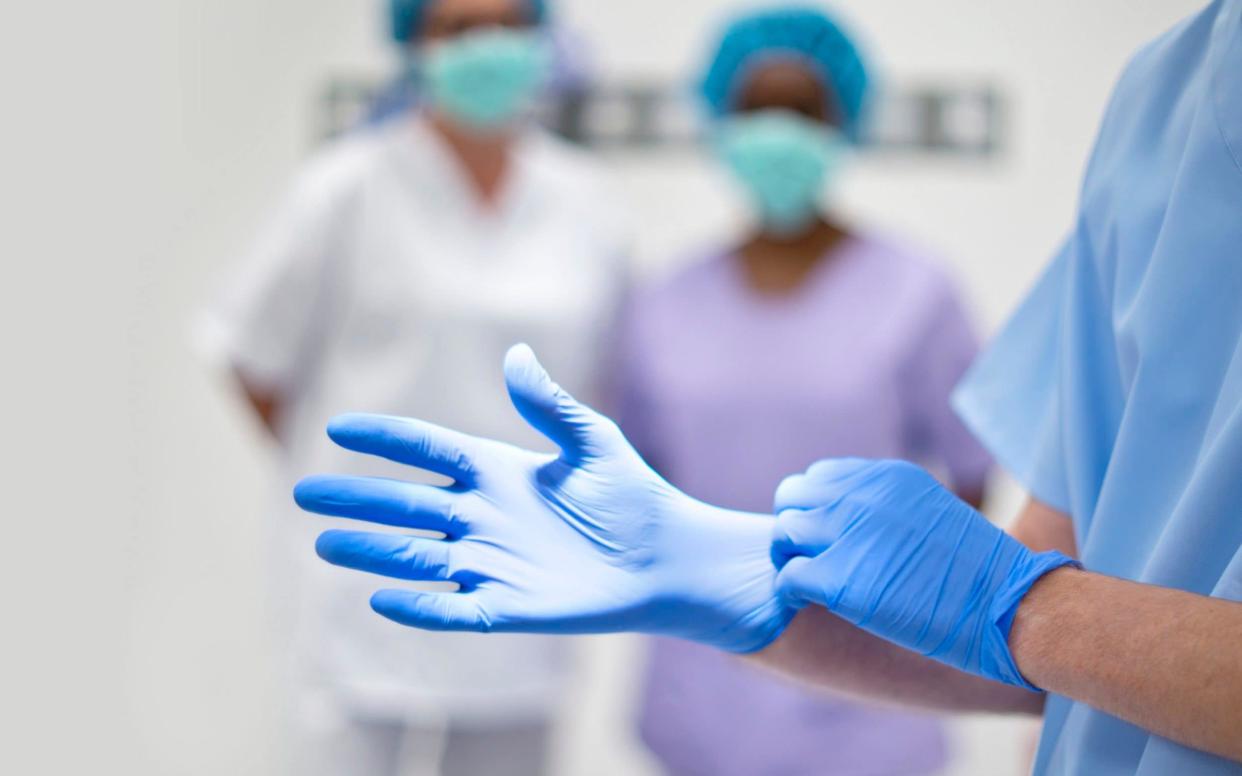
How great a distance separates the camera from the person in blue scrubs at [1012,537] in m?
0.68

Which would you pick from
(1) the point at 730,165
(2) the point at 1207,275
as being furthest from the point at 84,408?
(2) the point at 1207,275

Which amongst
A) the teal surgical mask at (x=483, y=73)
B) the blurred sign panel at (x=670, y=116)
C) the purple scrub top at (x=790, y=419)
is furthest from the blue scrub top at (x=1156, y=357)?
the blurred sign panel at (x=670, y=116)

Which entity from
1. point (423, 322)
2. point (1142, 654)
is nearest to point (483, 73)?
point (423, 322)

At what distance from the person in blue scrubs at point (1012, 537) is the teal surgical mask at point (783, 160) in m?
1.00

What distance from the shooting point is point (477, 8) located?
6.10 feet

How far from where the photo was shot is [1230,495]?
2.19ft

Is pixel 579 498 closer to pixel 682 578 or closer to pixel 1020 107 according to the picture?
pixel 682 578

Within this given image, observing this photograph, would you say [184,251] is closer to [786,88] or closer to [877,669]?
[786,88]

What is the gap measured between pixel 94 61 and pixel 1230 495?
8.31 feet

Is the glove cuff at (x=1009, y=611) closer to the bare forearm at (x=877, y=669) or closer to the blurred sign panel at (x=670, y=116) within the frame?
the bare forearm at (x=877, y=669)

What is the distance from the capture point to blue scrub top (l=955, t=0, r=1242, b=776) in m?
0.69

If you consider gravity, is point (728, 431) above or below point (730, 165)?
below

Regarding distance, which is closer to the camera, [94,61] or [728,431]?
[728,431]

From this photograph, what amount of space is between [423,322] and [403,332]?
0.04 metres
